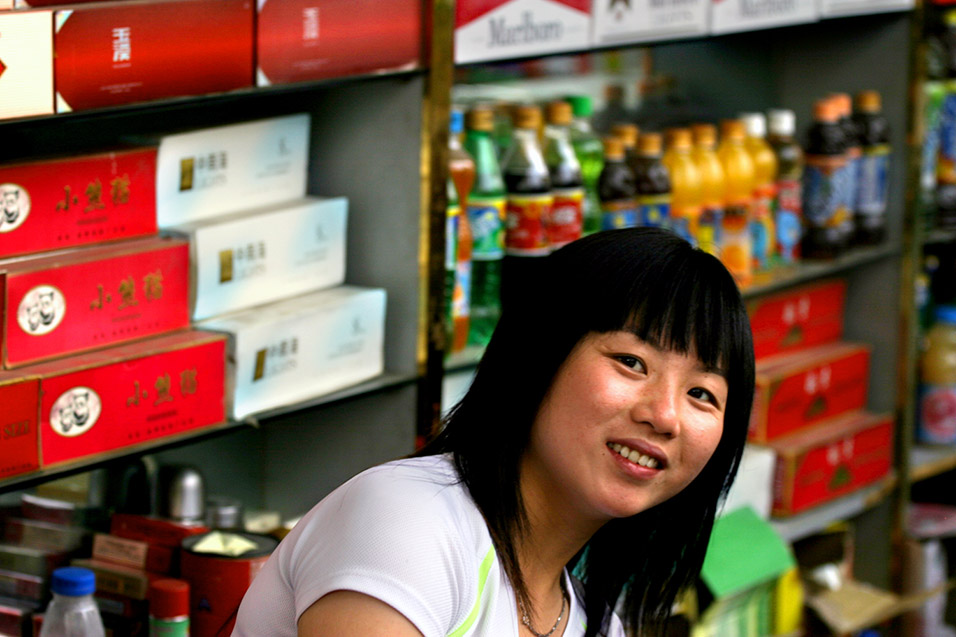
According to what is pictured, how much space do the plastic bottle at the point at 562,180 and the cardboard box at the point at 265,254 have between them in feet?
1.40

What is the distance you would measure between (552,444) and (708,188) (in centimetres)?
151

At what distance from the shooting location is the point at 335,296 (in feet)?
6.40

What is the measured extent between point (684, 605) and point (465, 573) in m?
1.41

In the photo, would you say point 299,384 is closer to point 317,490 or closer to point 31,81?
point 317,490

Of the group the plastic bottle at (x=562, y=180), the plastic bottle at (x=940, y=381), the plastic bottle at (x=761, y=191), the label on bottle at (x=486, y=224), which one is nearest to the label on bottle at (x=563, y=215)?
the plastic bottle at (x=562, y=180)

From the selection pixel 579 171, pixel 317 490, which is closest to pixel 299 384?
pixel 317 490

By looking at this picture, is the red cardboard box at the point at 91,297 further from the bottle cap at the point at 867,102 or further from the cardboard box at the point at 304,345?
the bottle cap at the point at 867,102

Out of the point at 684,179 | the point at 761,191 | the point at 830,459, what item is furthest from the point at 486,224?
the point at 830,459

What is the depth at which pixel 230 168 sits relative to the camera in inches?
72.2

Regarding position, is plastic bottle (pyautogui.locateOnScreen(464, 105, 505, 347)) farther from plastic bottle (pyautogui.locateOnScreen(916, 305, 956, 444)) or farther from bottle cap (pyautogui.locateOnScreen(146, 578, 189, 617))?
plastic bottle (pyautogui.locateOnScreen(916, 305, 956, 444))

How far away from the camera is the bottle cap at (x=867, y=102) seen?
295 cm

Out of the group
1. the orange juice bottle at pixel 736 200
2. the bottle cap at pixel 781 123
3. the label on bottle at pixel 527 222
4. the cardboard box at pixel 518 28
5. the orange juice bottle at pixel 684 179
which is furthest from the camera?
the bottle cap at pixel 781 123

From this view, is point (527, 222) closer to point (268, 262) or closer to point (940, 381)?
point (268, 262)

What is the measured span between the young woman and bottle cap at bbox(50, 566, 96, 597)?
383 millimetres
